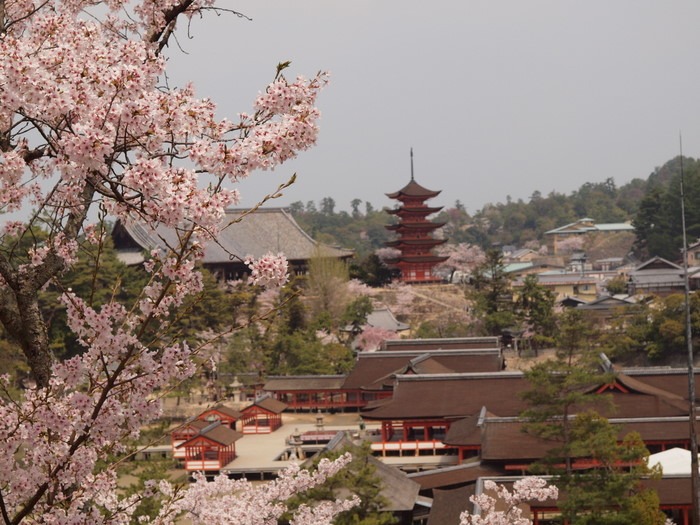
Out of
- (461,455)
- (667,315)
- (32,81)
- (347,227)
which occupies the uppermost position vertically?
(347,227)

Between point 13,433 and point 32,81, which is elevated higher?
point 32,81

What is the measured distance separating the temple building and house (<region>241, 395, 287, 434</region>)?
58.5 feet

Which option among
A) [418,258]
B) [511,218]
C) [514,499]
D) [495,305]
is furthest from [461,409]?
[511,218]

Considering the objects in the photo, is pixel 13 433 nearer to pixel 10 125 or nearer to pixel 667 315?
pixel 10 125

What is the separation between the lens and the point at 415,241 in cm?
4162

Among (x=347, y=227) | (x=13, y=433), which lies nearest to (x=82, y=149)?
(x=13, y=433)

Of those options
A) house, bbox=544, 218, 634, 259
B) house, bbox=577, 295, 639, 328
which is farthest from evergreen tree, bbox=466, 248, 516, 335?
house, bbox=544, 218, 634, 259

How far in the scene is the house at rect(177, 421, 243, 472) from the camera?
1931 cm

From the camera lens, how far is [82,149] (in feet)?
8.33

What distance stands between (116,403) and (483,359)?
Result: 21994mm

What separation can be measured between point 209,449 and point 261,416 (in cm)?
445

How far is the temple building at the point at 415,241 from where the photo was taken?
41.4 meters

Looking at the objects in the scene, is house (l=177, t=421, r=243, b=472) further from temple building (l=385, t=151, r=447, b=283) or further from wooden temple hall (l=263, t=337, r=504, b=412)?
temple building (l=385, t=151, r=447, b=283)

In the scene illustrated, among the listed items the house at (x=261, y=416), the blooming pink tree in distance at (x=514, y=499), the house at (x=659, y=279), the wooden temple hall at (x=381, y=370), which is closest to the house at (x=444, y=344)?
the wooden temple hall at (x=381, y=370)
